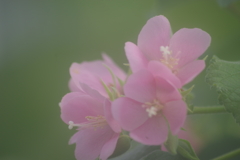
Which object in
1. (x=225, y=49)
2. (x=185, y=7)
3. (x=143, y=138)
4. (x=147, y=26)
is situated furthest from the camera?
(x=185, y=7)

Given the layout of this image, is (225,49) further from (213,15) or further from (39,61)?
(39,61)

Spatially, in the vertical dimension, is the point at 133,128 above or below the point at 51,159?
above

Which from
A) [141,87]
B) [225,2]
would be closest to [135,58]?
[141,87]

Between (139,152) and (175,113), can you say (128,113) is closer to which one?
(175,113)

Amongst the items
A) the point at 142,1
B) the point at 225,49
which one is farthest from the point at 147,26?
the point at 142,1

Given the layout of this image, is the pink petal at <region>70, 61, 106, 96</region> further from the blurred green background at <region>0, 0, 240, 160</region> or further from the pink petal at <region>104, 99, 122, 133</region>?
the blurred green background at <region>0, 0, 240, 160</region>

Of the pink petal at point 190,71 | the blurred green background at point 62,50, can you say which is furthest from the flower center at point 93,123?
the blurred green background at point 62,50

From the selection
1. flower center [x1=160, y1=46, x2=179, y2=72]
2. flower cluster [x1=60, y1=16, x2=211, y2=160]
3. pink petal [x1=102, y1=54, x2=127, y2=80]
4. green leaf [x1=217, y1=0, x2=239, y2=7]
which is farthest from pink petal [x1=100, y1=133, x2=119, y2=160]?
green leaf [x1=217, y1=0, x2=239, y2=7]
